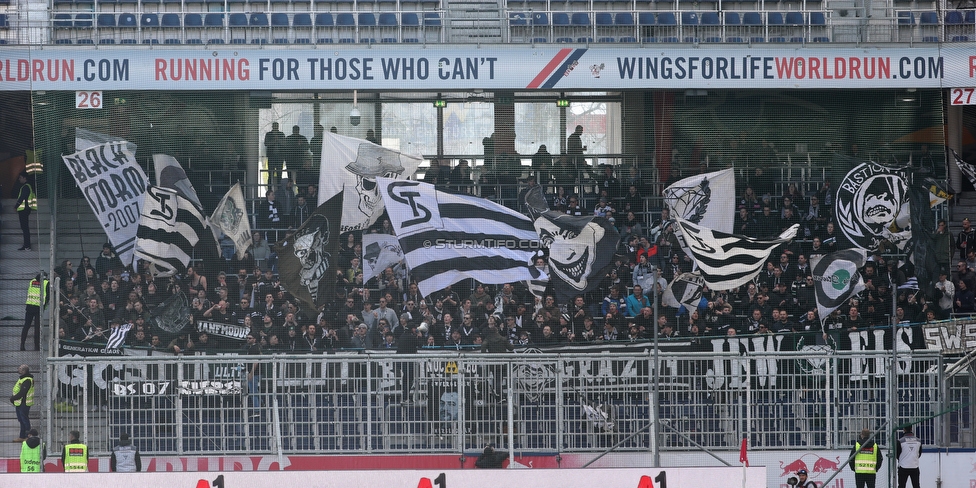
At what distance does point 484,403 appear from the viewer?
45.4 feet

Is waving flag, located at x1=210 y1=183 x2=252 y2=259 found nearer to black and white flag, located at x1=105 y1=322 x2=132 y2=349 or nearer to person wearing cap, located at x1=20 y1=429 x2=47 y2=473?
black and white flag, located at x1=105 y1=322 x2=132 y2=349

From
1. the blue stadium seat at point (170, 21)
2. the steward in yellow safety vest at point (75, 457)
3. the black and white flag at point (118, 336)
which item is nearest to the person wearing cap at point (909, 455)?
the steward in yellow safety vest at point (75, 457)

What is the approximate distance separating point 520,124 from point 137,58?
6.13 meters

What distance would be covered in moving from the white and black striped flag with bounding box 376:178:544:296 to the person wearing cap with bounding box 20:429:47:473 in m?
6.09

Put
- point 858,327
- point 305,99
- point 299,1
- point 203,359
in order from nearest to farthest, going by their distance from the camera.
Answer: point 203,359
point 858,327
point 305,99
point 299,1

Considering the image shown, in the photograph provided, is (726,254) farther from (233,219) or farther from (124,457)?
(124,457)

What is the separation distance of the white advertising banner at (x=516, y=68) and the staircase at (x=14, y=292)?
263 cm

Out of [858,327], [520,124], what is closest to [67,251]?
[520,124]

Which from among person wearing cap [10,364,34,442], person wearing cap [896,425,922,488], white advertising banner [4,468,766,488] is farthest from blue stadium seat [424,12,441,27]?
person wearing cap [896,425,922,488]

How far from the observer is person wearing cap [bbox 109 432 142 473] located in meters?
13.2

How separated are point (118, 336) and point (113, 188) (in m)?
2.38

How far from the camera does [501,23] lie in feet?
60.5

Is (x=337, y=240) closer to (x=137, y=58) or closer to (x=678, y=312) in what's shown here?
(x=137, y=58)

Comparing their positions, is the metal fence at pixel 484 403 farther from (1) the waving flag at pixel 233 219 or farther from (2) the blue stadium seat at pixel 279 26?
(2) the blue stadium seat at pixel 279 26
